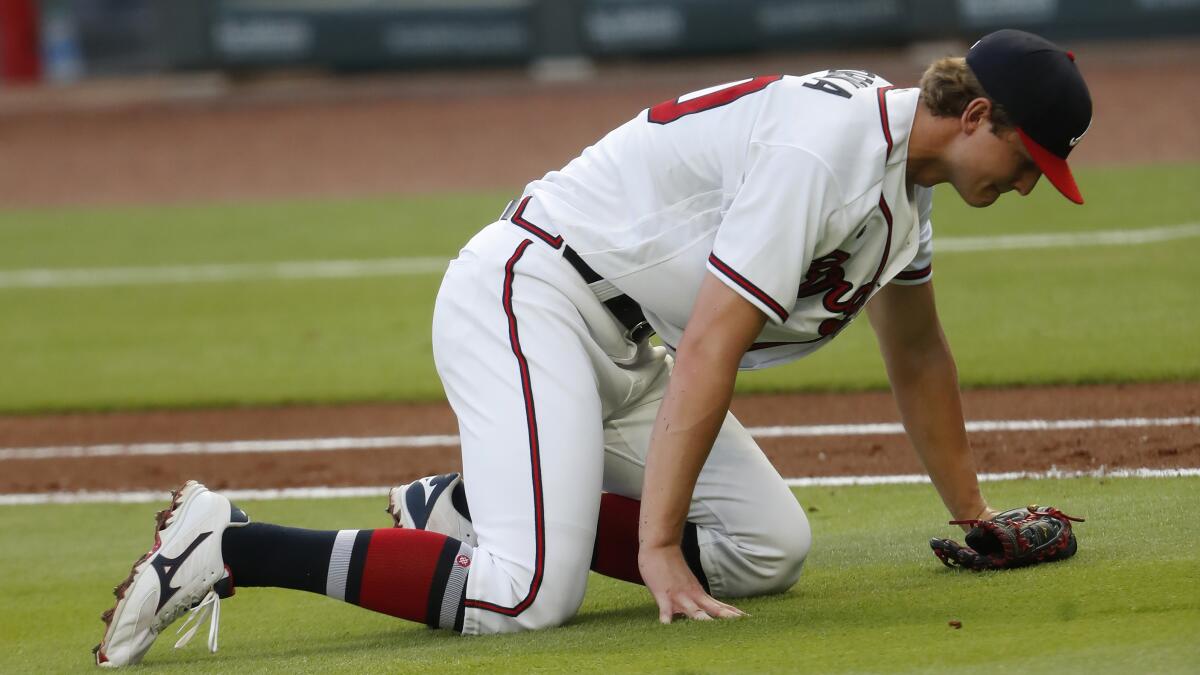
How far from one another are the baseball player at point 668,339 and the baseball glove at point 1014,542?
0.25 meters

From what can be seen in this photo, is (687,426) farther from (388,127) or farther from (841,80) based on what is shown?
(388,127)

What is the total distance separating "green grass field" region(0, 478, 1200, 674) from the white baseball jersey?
623mm

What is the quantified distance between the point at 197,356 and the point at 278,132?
343 inches

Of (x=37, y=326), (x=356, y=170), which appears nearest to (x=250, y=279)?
(x=37, y=326)

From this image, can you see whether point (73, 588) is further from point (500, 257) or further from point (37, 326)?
point (37, 326)

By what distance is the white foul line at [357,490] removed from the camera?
4.48 meters

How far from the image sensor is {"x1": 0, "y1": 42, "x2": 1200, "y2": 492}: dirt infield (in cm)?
547

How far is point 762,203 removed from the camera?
2.96m

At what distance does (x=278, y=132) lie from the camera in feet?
53.5

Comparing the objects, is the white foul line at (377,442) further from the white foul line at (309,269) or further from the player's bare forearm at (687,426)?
the white foul line at (309,269)

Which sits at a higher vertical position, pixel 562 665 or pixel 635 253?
pixel 635 253

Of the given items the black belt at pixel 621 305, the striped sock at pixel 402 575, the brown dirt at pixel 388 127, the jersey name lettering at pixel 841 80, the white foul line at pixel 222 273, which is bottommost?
the brown dirt at pixel 388 127

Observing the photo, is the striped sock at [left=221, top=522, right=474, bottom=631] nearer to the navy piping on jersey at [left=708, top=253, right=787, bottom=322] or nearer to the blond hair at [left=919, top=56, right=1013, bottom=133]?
the navy piping on jersey at [left=708, top=253, right=787, bottom=322]

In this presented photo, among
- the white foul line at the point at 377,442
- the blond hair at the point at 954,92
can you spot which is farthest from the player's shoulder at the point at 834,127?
the white foul line at the point at 377,442
